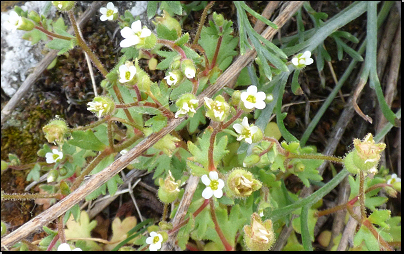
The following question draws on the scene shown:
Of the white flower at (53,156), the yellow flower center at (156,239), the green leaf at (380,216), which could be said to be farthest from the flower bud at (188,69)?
the green leaf at (380,216)

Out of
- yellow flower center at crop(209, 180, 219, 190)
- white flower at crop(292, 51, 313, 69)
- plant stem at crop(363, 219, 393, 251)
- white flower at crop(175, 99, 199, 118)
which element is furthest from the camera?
white flower at crop(292, 51, 313, 69)

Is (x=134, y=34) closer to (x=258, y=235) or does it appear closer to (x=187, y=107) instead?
(x=187, y=107)

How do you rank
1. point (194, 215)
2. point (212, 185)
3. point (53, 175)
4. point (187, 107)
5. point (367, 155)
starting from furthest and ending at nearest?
1. point (53, 175)
2. point (194, 215)
3. point (212, 185)
4. point (187, 107)
5. point (367, 155)

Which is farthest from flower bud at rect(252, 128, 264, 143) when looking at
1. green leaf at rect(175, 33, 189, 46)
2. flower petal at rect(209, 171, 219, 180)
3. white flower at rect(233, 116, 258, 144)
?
green leaf at rect(175, 33, 189, 46)

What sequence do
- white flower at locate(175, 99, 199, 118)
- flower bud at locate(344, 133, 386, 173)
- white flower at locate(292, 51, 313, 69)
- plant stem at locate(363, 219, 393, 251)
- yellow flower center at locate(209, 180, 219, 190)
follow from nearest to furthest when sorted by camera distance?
1. flower bud at locate(344, 133, 386, 173)
2. white flower at locate(175, 99, 199, 118)
3. yellow flower center at locate(209, 180, 219, 190)
4. plant stem at locate(363, 219, 393, 251)
5. white flower at locate(292, 51, 313, 69)

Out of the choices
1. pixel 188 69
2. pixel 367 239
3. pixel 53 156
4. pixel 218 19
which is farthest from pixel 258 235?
pixel 53 156

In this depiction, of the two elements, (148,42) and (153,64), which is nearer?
(148,42)

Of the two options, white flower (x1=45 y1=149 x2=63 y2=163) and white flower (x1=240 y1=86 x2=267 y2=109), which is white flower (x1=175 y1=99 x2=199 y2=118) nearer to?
white flower (x1=240 y1=86 x2=267 y2=109)
